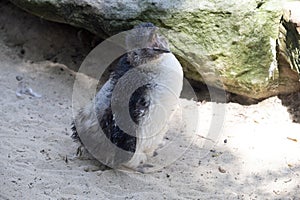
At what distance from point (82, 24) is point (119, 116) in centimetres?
149

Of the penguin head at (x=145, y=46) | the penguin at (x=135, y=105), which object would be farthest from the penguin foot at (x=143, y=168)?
the penguin head at (x=145, y=46)

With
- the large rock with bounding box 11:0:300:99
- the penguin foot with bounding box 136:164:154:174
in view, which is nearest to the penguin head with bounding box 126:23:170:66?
the penguin foot with bounding box 136:164:154:174

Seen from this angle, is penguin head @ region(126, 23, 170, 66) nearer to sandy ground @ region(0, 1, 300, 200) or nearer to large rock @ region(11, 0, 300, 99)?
sandy ground @ region(0, 1, 300, 200)

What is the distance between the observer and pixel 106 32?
462 centimetres

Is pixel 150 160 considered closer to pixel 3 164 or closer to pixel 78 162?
pixel 78 162

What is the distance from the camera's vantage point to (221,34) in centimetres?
441

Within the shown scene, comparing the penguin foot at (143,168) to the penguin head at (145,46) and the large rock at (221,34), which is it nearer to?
the penguin head at (145,46)

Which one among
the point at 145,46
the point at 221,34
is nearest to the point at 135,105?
the point at 145,46

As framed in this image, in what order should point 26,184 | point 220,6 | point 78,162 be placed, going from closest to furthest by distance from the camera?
point 26,184 → point 78,162 → point 220,6

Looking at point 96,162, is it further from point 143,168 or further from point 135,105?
point 135,105

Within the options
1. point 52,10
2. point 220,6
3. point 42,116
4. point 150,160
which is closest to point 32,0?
point 52,10

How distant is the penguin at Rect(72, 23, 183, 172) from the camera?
11.4 feet

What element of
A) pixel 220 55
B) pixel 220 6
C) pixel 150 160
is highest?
pixel 220 6

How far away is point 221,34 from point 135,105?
1269 mm
